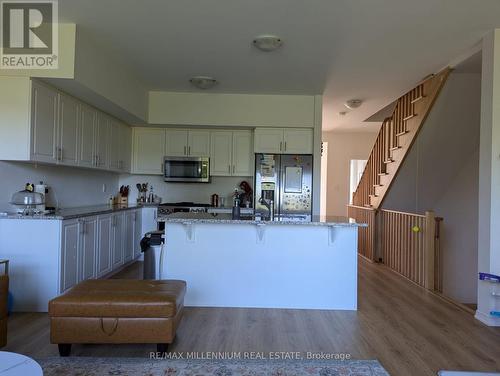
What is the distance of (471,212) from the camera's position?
5.84 m

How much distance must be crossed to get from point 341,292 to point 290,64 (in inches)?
101

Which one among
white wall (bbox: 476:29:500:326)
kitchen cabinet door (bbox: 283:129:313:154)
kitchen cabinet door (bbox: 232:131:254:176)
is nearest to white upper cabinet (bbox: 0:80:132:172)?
kitchen cabinet door (bbox: 232:131:254:176)

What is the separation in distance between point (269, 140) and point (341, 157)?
12.7ft

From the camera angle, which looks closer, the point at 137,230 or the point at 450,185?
the point at 137,230

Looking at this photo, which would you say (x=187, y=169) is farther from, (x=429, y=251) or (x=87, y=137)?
(x=429, y=251)

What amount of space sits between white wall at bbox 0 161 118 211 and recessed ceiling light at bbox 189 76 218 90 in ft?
6.37

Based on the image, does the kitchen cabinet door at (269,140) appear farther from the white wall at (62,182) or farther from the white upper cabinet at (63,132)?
the white wall at (62,182)

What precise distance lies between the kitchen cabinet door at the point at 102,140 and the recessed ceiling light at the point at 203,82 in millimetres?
1294

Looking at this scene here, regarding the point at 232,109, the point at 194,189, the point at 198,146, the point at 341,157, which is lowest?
the point at 194,189

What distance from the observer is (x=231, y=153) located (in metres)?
5.62

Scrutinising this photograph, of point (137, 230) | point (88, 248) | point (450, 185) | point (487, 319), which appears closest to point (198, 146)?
point (137, 230)

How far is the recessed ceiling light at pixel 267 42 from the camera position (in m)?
3.28

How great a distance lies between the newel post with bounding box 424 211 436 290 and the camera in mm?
4172

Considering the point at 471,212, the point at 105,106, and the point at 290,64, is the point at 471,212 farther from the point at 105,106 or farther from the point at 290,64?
the point at 105,106
